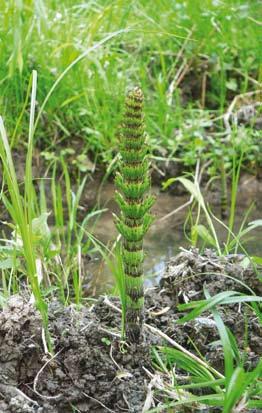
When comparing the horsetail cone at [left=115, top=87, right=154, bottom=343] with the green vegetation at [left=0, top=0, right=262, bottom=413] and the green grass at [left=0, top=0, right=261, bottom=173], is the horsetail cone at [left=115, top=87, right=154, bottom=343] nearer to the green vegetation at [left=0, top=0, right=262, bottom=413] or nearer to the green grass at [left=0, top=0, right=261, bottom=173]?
the green vegetation at [left=0, top=0, right=262, bottom=413]

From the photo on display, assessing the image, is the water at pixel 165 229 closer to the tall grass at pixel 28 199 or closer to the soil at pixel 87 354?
the soil at pixel 87 354

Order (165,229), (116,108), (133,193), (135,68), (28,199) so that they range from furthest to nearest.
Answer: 1. (135,68)
2. (116,108)
3. (165,229)
4. (28,199)
5. (133,193)

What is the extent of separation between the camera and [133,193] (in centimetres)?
197

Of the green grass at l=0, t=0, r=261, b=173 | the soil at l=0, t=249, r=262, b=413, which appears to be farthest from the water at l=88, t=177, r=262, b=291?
the soil at l=0, t=249, r=262, b=413

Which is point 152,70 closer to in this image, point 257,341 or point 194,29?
point 194,29

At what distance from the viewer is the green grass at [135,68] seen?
3.94m

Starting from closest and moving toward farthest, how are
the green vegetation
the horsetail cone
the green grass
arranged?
the horsetail cone → the green vegetation → the green grass

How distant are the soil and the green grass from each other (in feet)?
5.18

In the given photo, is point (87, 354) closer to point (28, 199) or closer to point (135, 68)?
point (28, 199)

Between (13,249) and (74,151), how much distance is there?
1694 mm

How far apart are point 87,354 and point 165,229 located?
1680 millimetres

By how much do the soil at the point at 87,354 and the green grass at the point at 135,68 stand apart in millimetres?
1580

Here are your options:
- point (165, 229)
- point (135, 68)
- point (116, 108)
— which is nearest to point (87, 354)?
point (165, 229)

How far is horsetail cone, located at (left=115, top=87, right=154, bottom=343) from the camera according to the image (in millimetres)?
1932
